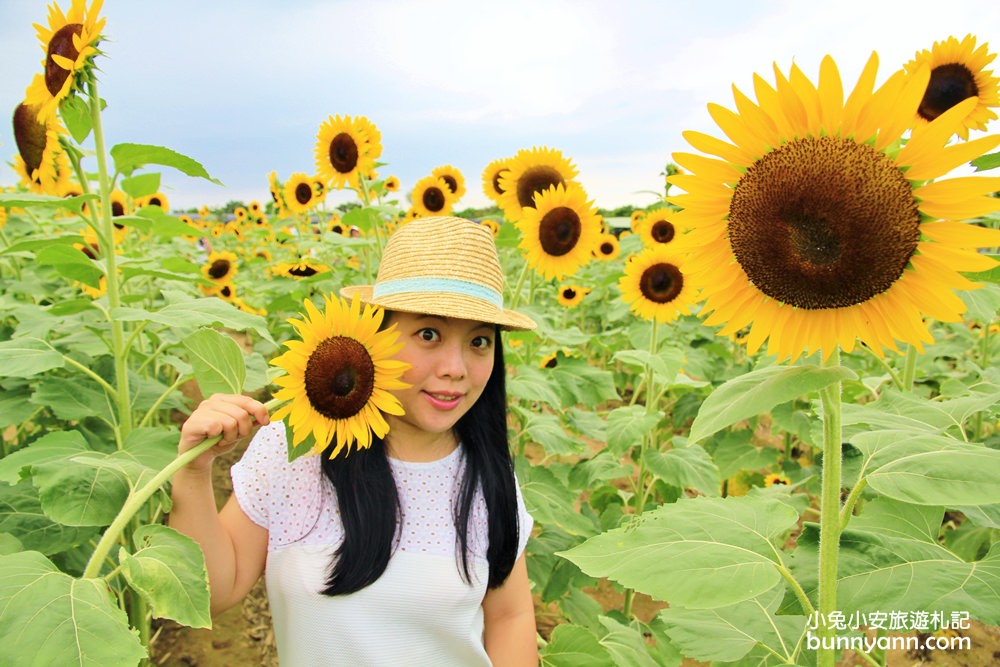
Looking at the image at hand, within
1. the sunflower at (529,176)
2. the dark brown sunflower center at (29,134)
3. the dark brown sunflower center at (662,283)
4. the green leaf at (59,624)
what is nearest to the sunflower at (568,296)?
the sunflower at (529,176)

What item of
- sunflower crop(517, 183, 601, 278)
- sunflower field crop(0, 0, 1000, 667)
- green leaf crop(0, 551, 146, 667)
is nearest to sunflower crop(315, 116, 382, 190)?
sunflower crop(517, 183, 601, 278)

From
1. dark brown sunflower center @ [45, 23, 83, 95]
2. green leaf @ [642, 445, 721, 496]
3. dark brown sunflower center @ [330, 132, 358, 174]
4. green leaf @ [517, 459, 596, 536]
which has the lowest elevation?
green leaf @ [517, 459, 596, 536]

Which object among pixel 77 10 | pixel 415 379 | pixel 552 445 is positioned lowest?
pixel 552 445

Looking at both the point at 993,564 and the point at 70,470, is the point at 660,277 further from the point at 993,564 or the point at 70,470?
the point at 70,470

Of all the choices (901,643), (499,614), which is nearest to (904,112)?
(499,614)

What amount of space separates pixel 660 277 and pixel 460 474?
1.78 m

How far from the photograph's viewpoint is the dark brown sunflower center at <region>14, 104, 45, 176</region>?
2.10m

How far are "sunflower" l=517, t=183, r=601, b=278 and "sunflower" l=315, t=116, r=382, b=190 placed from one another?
1.39 m

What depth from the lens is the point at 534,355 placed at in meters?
3.47

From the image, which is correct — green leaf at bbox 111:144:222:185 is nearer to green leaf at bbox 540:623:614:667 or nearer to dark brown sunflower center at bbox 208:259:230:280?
green leaf at bbox 540:623:614:667

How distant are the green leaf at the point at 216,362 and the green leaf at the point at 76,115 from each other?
37.5 inches

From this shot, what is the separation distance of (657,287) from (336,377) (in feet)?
7.78

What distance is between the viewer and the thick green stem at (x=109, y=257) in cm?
178

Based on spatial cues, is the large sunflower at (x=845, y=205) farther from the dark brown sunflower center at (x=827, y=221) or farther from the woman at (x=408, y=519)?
the woman at (x=408, y=519)
